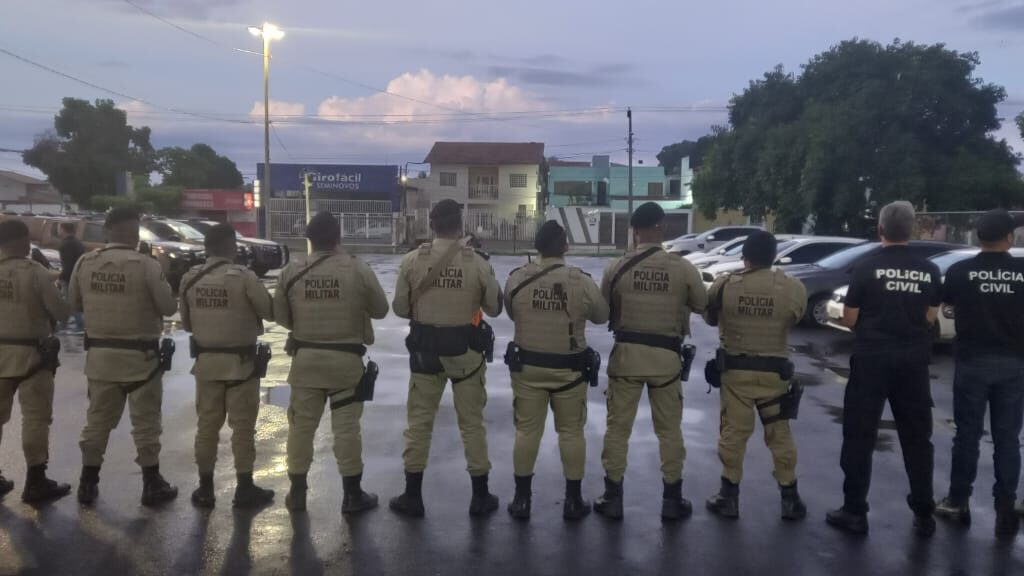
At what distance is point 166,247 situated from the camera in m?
19.5

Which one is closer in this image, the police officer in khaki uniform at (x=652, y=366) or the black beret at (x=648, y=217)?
the police officer in khaki uniform at (x=652, y=366)

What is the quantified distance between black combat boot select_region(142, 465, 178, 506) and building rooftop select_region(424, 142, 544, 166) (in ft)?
169

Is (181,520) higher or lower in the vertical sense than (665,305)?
lower

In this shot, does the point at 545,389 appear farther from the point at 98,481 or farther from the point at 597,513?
the point at 98,481

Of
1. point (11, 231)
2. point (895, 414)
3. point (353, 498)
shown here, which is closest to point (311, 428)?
point (353, 498)

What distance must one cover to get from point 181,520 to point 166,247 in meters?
16.0

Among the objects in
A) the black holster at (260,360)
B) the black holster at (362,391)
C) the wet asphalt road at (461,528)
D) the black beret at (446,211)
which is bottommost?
the wet asphalt road at (461,528)

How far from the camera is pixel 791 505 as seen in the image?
200 inches

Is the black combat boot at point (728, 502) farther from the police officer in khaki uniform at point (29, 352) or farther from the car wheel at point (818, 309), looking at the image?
the car wheel at point (818, 309)

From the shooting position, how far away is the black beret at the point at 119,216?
533cm

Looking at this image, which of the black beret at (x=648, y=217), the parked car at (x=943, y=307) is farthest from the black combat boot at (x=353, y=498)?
the parked car at (x=943, y=307)

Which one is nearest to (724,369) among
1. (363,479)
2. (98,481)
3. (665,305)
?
(665,305)

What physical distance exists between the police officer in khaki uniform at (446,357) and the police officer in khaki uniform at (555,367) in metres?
0.22

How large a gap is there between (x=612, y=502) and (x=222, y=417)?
2.48 m
